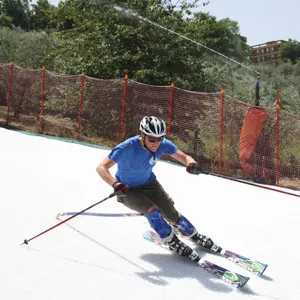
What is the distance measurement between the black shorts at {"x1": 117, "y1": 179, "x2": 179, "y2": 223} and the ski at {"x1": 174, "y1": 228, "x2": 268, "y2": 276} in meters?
0.57

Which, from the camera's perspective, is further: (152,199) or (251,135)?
(251,135)

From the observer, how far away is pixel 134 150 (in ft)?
13.7

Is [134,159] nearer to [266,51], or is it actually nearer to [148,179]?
[148,179]

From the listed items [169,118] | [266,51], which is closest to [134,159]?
[169,118]

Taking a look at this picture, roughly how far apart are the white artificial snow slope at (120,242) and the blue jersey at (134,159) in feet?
2.64

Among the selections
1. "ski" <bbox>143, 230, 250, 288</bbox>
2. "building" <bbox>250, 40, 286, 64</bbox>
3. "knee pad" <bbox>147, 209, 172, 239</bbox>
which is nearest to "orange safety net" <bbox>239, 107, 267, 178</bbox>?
"ski" <bbox>143, 230, 250, 288</bbox>

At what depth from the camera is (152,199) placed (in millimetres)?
4461

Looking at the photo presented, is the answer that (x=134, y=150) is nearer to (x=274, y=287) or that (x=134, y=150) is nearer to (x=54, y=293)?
(x=54, y=293)

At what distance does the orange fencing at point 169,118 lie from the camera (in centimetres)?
945

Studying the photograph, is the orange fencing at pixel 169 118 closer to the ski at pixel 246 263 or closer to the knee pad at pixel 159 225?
the ski at pixel 246 263

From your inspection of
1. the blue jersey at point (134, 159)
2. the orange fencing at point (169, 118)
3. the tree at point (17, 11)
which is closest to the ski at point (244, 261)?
the blue jersey at point (134, 159)

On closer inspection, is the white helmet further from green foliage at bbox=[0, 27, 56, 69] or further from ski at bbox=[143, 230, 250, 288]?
green foliage at bbox=[0, 27, 56, 69]

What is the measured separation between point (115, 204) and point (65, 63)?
1009 cm

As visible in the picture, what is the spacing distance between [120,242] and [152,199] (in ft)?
2.37
